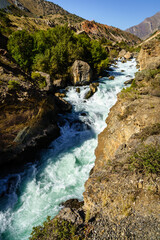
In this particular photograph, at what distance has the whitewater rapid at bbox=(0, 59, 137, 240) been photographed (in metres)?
8.02

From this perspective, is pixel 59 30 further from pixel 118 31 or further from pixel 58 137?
pixel 118 31

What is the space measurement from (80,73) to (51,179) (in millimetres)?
20011

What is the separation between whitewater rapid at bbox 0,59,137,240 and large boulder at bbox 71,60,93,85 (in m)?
9.54

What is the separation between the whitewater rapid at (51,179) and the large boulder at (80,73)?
31.3 ft

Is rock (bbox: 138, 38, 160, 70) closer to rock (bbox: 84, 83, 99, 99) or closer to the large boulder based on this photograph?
rock (bbox: 84, 83, 99, 99)

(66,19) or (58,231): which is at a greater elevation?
(66,19)

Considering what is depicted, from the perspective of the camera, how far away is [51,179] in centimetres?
1059

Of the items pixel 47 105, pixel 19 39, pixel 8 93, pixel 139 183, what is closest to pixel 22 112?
pixel 8 93

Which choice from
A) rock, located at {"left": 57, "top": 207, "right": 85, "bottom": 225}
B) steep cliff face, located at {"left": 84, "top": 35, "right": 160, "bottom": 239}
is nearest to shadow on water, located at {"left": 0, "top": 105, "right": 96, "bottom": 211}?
rock, located at {"left": 57, "top": 207, "right": 85, "bottom": 225}

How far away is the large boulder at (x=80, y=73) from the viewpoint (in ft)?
81.0

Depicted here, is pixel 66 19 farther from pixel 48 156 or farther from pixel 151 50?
pixel 48 156

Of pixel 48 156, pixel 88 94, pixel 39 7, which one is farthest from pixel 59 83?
pixel 39 7

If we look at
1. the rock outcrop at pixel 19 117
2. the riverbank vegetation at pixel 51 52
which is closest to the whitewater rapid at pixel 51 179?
the rock outcrop at pixel 19 117

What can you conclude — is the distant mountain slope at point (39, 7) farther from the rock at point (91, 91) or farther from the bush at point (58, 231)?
the bush at point (58, 231)
